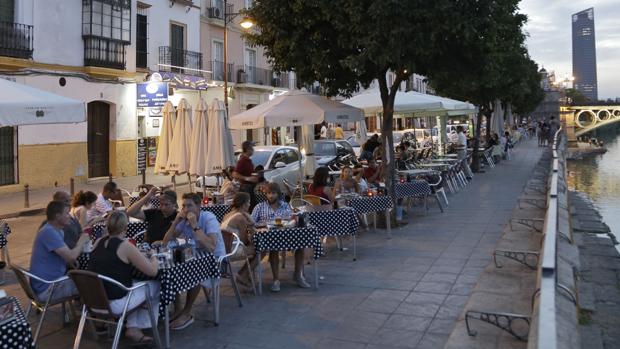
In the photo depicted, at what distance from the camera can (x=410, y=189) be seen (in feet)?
35.7

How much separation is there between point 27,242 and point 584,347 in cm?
886

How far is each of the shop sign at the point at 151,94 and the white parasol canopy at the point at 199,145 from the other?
12189 mm

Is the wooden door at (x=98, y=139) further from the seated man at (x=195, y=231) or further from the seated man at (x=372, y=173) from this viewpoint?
the seated man at (x=195, y=231)

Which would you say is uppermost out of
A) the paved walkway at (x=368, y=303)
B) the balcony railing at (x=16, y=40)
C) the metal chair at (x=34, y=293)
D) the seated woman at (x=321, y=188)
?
the balcony railing at (x=16, y=40)

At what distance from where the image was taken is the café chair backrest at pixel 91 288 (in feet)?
14.4

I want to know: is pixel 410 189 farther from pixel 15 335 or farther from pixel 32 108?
pixel 15 335

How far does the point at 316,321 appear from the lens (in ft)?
18.2

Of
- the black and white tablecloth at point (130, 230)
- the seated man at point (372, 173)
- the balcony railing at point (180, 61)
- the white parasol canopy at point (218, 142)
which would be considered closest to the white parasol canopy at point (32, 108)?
the black and white tablecloth at point (130, 230)

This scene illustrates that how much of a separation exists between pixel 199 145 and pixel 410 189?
13.2ft

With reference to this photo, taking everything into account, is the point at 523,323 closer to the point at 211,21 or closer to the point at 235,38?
the point at 211,21

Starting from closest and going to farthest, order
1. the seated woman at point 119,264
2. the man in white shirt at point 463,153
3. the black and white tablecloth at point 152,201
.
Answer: the seated woman at point 119,264, the black and white tablecloth at point 152,201, the man in white shirt at point 463,153

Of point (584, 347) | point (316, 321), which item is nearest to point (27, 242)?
point (316, 321)

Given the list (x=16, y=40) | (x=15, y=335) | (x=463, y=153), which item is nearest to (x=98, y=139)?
(x=16, y=40)

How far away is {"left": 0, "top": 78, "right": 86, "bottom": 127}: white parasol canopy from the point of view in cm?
700
